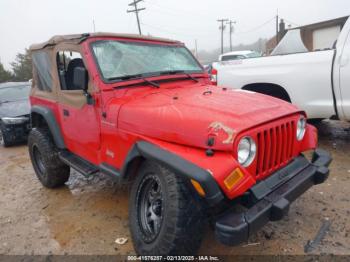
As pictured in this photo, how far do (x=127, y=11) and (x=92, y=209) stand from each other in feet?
91.1

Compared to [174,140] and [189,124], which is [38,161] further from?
[189,124]

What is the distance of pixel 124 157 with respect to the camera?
2783mm

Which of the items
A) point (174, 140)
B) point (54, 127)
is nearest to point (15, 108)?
point (54, 127)

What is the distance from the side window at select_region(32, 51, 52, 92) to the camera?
4082mm

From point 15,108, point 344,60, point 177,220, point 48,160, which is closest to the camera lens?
point 177,220

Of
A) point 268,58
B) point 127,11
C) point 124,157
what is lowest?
point 124,157

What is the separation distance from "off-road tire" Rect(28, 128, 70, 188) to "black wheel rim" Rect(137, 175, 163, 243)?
6.48 feet

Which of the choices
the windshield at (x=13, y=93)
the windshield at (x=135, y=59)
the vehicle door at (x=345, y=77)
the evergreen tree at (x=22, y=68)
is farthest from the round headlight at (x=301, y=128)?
the evergreen tree at (x=22, y=68)

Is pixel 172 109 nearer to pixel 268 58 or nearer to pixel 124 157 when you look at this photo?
pixel 124 157

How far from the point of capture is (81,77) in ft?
10.0

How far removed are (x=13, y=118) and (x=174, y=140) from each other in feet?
20.3

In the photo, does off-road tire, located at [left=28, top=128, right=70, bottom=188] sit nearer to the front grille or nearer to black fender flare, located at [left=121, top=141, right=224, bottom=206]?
black fender flare, located at [left=121, top=141, right=224, bottom=206]

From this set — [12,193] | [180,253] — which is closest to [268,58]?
[180,253]

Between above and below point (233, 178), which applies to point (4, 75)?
below
